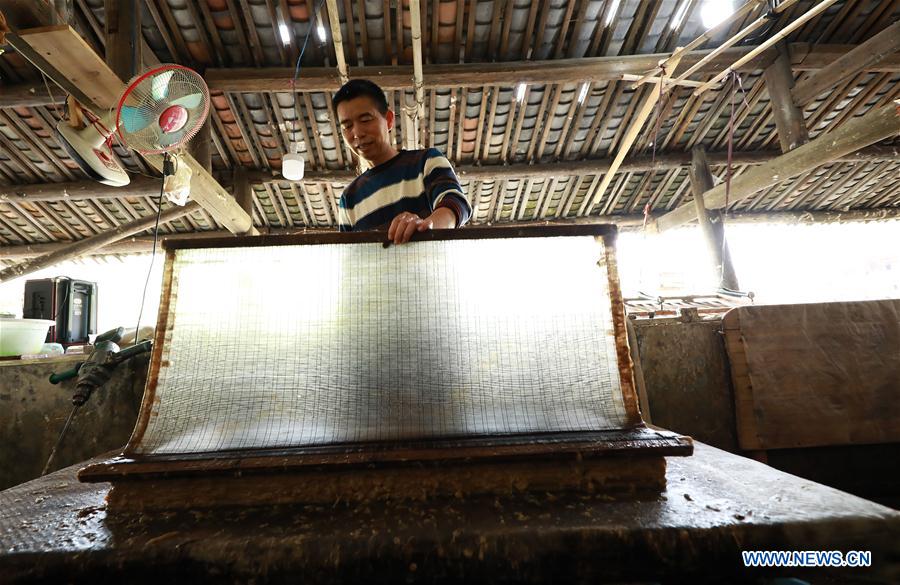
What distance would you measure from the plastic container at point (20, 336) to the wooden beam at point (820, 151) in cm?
641

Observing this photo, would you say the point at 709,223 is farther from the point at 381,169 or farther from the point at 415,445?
the point at 415,445

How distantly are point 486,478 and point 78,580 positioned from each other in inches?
34.8

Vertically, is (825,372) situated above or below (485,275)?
below

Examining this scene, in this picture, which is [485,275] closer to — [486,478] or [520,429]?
[520,429]

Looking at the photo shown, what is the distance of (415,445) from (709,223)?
5.84 meters

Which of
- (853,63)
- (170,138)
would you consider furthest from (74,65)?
(853,63)

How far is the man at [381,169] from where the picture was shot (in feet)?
6.02

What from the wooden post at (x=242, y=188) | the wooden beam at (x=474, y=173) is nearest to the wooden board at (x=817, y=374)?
the wooden beam at (x=474, y=173)

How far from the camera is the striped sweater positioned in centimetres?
178

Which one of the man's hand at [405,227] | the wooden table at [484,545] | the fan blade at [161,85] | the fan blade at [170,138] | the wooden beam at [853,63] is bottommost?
the wooden table at [484,545]

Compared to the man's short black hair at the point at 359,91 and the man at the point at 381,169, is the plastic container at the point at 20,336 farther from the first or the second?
the man's short black hair at the point at 359,91

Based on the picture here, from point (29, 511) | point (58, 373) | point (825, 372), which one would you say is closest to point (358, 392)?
point (29, 511)

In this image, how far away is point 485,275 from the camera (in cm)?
137

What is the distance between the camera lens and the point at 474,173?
17.2 ft
